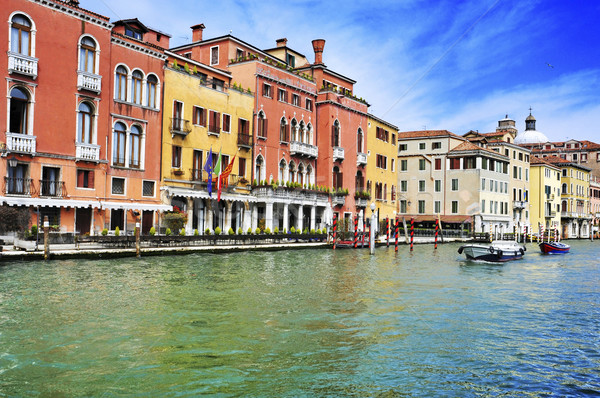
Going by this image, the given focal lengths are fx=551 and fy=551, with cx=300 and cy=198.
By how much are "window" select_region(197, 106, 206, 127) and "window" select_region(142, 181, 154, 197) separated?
4.89 metres

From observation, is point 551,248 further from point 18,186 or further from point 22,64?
point 22,64

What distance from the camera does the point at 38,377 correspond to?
743 centimetres

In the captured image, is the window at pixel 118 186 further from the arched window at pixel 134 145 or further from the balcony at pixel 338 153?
the balcony at pixel 338 153

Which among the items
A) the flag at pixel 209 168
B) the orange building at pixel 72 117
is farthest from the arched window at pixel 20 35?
the flag at pixel 209 168

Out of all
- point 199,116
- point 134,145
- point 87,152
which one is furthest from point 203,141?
point 87,152

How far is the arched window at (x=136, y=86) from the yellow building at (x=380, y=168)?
2185 cm

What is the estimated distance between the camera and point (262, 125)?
37.3 metres

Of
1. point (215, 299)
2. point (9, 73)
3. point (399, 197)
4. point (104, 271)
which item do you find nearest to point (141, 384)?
point (215, 299)

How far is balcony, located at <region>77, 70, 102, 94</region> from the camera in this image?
25.6 m

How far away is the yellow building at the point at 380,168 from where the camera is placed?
157 ft

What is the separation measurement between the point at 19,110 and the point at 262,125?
16.6 metres

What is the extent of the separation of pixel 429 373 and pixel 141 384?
405 centimetres

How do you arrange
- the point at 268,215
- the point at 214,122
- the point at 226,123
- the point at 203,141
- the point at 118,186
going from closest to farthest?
the point at 118,186 < the point at 203,141 < the point at 214,122 < the point at 226,123 < the point at 268,215

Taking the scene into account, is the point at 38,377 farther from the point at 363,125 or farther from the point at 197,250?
the point at 363,125
